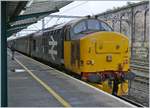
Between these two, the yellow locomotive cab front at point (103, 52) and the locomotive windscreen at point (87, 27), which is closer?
the yellow locomotive cab front at point (103, 52)

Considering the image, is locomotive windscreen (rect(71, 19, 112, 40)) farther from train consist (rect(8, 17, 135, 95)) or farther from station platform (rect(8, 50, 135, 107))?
station platform (rect(8, 50, 135, 107))

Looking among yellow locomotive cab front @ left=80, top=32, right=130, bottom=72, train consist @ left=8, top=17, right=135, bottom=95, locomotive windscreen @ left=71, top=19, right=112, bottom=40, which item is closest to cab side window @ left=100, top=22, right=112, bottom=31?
locomotive windscreen @ left=71, top=19, right=112, bottom=40

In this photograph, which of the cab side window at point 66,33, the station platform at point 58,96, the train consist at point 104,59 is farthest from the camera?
the cab side window at point 66,33

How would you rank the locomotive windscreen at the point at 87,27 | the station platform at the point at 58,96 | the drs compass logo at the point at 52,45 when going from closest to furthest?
the station platform at the point at 58,96 → the locomotive windscreen at the point at 87,27 → the drs compass logo at the point at 52,45

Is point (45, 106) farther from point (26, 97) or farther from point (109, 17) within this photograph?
point (109, 17)

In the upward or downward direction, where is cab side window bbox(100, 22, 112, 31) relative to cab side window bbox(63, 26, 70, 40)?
upward

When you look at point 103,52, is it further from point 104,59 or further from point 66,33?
point 66,33

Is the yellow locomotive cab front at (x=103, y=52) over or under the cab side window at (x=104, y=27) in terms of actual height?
under

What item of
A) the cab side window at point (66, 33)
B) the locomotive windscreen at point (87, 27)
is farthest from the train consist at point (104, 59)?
the cab side window at point (66, 33)

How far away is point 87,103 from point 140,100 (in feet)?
22.0

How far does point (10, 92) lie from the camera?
13312 mm

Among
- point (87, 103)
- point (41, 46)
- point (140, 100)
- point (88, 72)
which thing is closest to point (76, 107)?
point (87, 103)

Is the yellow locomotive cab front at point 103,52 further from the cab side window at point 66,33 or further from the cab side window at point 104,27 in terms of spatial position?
the cab side window at point 66,33

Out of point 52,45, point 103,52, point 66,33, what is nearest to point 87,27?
point 66,33
